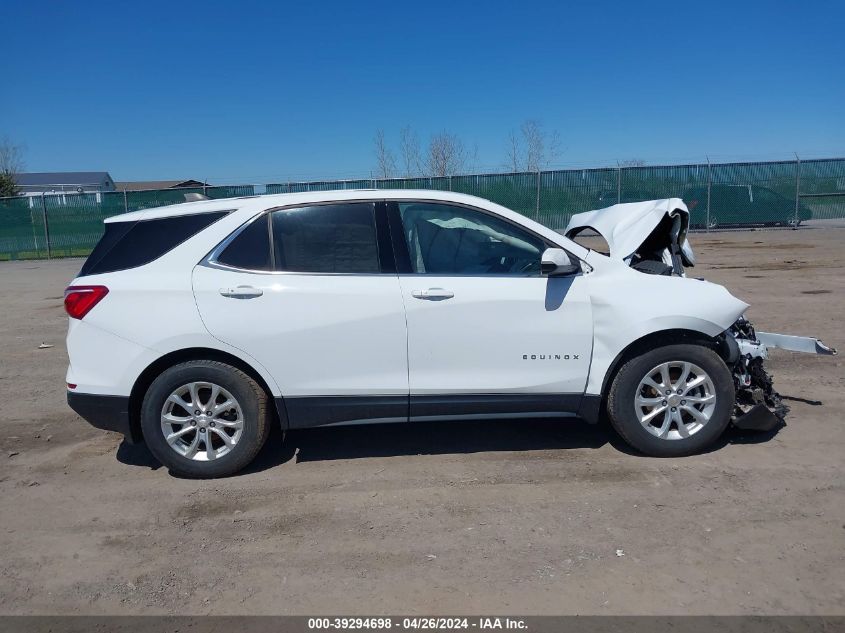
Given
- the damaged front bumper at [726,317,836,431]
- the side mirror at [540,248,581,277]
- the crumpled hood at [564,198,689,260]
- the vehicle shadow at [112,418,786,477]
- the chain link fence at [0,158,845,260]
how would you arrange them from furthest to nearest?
the chain link fence at [0,158,845,260] < the crumpled hood at [564,198,689,260] < the vehicle shadow at [112,418,786,477] < the damaged front bumper at [726,317,836,431] < the side mirror at [540,248,581,277]

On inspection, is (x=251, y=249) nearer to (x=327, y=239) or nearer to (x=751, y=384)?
(x=327, y=239)

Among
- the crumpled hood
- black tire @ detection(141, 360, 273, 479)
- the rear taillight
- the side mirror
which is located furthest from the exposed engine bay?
the rear taillight

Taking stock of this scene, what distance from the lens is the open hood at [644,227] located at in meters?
5.17

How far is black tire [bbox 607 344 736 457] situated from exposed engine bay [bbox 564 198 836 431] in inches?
10.0

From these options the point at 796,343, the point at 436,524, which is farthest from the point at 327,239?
the point at 796,343

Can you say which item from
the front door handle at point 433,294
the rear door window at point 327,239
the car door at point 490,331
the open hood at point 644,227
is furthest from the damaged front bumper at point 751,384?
the rear door window at point 327,239

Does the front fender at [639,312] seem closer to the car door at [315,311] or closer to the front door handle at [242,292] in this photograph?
the car door at [315,311]

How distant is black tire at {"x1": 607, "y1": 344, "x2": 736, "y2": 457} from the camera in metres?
4.43

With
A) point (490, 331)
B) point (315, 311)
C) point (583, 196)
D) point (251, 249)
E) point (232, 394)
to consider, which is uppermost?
point (583, 196)

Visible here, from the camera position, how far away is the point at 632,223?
17.4ft

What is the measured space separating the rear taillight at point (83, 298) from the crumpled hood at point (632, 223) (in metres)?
3.60

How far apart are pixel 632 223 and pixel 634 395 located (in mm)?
1528

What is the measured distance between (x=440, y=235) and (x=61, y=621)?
9.83 feet

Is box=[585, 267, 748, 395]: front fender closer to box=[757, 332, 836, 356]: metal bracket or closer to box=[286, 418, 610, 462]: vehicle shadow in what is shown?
box=[286, 418, 610, 462]: vehicle shadow
